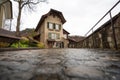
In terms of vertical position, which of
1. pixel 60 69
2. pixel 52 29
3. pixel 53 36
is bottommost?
pixel 60 69

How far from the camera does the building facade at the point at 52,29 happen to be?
21.9m

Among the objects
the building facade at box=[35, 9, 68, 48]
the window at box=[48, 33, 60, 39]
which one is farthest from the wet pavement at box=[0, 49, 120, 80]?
the window at box=[48, 33, 60, 39]

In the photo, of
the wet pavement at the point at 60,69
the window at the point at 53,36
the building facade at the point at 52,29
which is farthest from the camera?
the window at the point at 53,36

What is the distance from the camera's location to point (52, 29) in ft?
74.8

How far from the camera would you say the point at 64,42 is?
77.4ft

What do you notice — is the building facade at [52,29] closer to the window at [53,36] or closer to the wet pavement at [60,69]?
the window at [53,36]

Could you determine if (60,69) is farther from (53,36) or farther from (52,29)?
(52,29)

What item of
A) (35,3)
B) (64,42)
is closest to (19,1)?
(35,3)

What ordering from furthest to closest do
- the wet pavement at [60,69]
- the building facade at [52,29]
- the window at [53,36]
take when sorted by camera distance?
the window at [53,36]
the building facade at [52,29]
the wet pavement at [60,69]

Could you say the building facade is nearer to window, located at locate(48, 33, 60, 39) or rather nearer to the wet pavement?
window, located at locate(48, 33, 60, 39)

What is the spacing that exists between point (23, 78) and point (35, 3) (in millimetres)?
19256

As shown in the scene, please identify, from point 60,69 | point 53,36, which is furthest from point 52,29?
point 60,69

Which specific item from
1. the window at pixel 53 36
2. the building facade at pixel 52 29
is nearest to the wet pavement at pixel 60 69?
the building facade at pixel 52 29

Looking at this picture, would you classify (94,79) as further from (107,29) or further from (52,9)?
(52,9)
